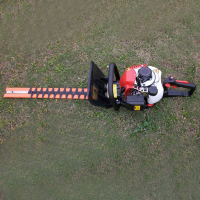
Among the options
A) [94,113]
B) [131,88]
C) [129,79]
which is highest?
[129,79]

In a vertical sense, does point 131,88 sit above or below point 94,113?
above

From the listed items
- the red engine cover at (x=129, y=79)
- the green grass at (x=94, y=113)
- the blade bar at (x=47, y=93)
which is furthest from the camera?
the blade bar at (x=47, y=93)

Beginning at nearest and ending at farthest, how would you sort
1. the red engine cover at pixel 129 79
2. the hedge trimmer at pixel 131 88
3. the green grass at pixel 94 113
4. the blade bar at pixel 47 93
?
the hedge trimmer at pixel 131 88 → the red engine cover at pixel 129 79 → the green grass at pixel 94 113 → the blade bar at pixel 47 93

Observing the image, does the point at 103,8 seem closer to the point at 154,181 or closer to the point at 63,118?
the point at 63,118

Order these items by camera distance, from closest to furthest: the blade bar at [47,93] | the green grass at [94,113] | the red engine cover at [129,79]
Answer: the red engine cover at [129,79] < the green grass at [94,113] < the blade bar at [47,93]

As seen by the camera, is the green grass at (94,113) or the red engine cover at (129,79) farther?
the green grass at (94,113)

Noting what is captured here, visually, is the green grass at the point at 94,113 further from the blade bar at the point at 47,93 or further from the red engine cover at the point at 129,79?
the red engine cover at the point at 129,79

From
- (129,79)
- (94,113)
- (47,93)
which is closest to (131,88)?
(129,79)

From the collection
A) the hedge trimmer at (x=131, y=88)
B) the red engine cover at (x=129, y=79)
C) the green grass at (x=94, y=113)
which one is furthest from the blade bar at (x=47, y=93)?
the red engine cover at (x=129, y=79)

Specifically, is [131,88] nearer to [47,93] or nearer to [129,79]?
[129,79]
